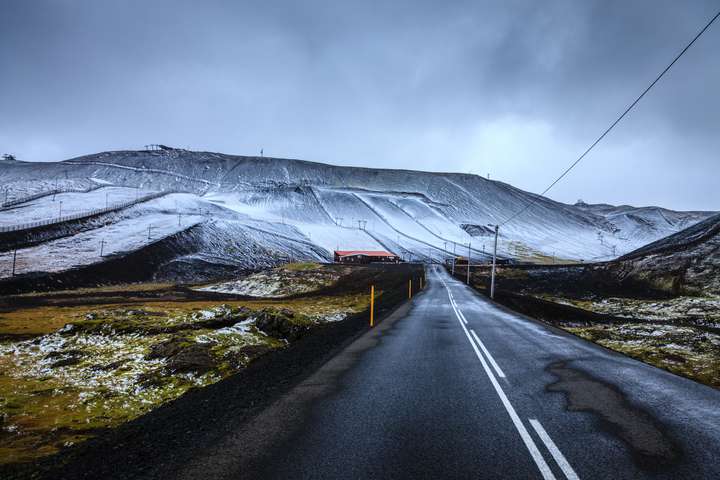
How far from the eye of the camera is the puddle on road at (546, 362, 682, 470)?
17.5 feet

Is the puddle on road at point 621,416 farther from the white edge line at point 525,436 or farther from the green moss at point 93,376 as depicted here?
the green moss at point 93,376

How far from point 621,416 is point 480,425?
8.49ft

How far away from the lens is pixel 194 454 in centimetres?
551

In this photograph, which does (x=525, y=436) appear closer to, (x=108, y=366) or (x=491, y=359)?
(x=491, y=359)

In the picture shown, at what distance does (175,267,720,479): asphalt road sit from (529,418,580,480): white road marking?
0.02 metres

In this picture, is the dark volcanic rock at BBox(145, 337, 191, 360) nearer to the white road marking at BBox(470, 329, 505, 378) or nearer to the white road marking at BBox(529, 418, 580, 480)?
the white road marking at BBox(470, 329, 505, 378)

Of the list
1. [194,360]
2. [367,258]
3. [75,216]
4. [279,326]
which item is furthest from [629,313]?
[75,216]

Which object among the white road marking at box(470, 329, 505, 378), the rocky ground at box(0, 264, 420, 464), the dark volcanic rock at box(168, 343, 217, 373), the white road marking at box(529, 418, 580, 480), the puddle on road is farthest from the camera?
the dark volcanic rock at box(168, 343, 217, 373)

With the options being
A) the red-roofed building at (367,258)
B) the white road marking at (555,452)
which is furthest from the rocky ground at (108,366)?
the red-roofed building at (367,258)

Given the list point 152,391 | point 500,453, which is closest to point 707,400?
point 500,453

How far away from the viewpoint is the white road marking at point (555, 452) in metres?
4.85

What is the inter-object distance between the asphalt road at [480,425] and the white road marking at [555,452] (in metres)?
0.02

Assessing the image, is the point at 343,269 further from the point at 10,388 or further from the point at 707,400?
the point at 707,400

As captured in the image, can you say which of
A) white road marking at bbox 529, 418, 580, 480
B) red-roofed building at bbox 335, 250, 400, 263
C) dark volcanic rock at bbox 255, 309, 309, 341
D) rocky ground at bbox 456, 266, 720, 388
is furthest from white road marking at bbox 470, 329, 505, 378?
red-roofed building at bbox 335, 250, 400, 263
